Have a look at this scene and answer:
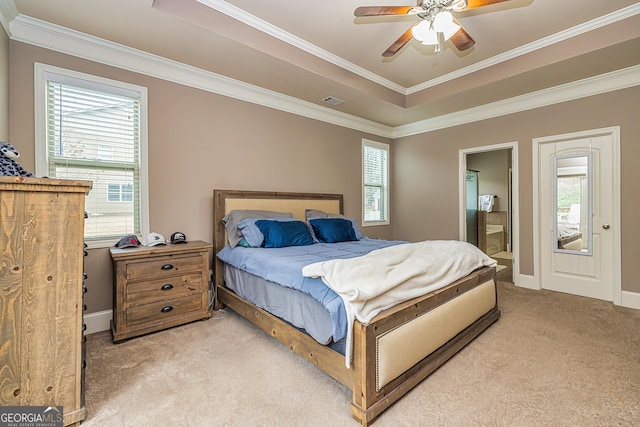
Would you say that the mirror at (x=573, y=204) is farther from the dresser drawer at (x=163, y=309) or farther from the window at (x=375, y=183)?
the dresser drawer at (x=163, y=309)

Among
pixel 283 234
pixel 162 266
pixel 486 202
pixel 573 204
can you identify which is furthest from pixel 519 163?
pixel 162 266

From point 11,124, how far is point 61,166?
44 cm

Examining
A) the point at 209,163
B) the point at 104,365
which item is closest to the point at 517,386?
the point at 104,365

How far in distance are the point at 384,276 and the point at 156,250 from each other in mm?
2046

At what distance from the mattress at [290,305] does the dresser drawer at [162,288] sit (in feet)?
1.33

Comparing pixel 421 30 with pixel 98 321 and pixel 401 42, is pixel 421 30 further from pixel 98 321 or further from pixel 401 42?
pixel 98 321

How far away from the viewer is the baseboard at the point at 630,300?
10.8ft

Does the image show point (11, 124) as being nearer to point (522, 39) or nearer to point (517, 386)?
point (517, 386)

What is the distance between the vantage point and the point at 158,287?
265cm

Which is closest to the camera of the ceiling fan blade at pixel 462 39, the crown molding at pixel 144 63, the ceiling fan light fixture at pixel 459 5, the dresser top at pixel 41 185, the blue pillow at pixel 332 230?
the dresser top at pixel 41 185

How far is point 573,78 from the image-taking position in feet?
11.3

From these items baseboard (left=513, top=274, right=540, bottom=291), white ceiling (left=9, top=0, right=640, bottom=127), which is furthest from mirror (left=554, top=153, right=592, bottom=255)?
white ceiling (left=9, top=0, right=640, bottom=127)

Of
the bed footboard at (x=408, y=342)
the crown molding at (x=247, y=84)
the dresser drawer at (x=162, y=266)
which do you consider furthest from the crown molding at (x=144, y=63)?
the bed footboard at (x=408, y=342)

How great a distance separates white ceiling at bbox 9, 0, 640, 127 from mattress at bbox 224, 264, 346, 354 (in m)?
2.22
